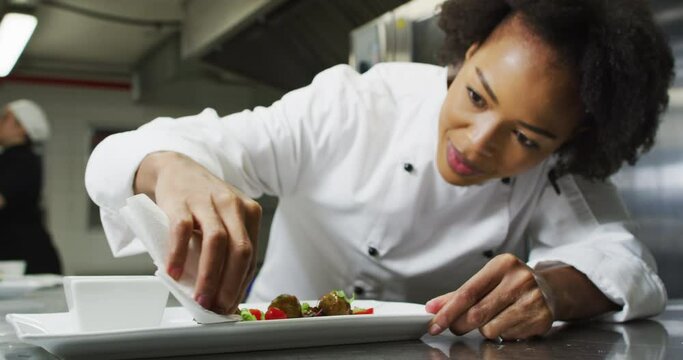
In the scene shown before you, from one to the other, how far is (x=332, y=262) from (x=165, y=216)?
83cm

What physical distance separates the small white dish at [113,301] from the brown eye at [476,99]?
0.61 meters

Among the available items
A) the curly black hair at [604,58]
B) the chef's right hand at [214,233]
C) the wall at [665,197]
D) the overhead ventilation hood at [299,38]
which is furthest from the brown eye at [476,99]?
the overhead ventilation hood at [299,38]

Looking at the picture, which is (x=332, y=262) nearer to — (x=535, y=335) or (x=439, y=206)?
(x=439, y=206)

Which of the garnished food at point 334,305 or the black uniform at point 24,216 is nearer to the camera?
the garnished food at point 334,305

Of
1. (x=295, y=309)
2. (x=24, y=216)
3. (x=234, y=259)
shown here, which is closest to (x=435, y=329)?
(x=295, y=309)

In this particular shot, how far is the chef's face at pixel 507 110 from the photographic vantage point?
116 cm

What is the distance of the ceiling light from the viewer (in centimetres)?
533

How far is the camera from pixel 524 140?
1.20 meters

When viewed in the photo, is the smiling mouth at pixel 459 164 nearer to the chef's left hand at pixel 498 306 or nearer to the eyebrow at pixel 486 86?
the eyebrow at pixel 486 86

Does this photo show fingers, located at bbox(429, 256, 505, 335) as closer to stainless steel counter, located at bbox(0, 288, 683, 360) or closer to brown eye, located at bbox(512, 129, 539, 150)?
stainless steel counter, located at bbox(0, 288, 683, 360)

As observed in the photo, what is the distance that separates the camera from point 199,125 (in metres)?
1.27

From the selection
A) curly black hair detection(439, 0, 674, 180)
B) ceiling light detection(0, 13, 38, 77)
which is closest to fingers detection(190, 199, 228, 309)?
curly black hair detection(439, 0, 674, 180)

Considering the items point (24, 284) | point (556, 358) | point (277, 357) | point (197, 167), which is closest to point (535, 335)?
point (556, 358)

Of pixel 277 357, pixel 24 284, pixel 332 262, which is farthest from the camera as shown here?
pixel 24 284
